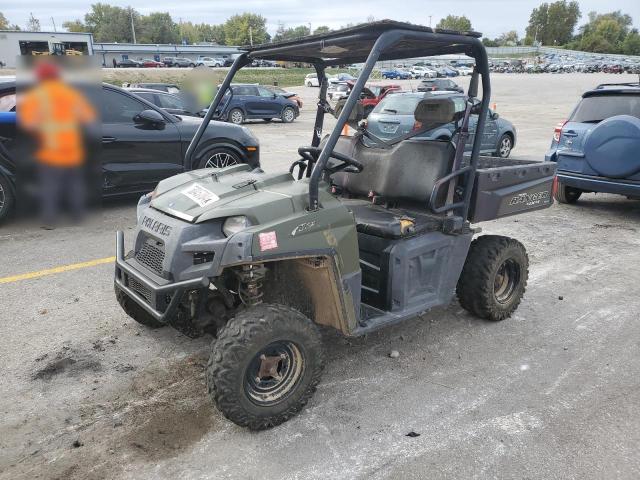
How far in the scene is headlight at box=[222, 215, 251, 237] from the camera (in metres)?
2.79

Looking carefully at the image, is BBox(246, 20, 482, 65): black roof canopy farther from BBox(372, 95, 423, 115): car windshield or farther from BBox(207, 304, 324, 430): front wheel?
BBox(372, 95, 423, 115): car windshield

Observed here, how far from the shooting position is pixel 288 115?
21.3m

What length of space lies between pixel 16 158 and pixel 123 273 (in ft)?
12.2

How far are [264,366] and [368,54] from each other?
2099 mm

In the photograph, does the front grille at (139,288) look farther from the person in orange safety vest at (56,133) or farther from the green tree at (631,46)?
the green tree at (631,46)

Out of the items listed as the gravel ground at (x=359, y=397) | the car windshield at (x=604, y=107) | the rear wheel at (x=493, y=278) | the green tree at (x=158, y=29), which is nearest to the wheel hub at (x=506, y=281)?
the rear wheel at (x=493, y=278)

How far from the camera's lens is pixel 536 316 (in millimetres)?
4402

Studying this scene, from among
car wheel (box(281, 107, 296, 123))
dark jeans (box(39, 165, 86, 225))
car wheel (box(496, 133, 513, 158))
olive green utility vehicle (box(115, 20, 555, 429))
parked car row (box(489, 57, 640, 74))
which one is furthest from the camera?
parked car row (box(489, 57, 640, 74))


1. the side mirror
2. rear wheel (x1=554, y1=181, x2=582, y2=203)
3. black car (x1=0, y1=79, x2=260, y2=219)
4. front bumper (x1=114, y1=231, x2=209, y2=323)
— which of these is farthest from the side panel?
rear wheel (x1=554, y1=181, x2=582, y2=203)

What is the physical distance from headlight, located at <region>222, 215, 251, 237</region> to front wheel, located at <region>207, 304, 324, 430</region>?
0.42 metres

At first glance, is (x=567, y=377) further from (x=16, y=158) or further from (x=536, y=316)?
(x=16, y=158)

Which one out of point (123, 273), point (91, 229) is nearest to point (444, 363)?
point (123, 273)

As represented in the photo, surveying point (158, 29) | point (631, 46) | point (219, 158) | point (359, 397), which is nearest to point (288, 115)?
point (219, 158)

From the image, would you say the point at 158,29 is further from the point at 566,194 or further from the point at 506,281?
the point at 506,281
